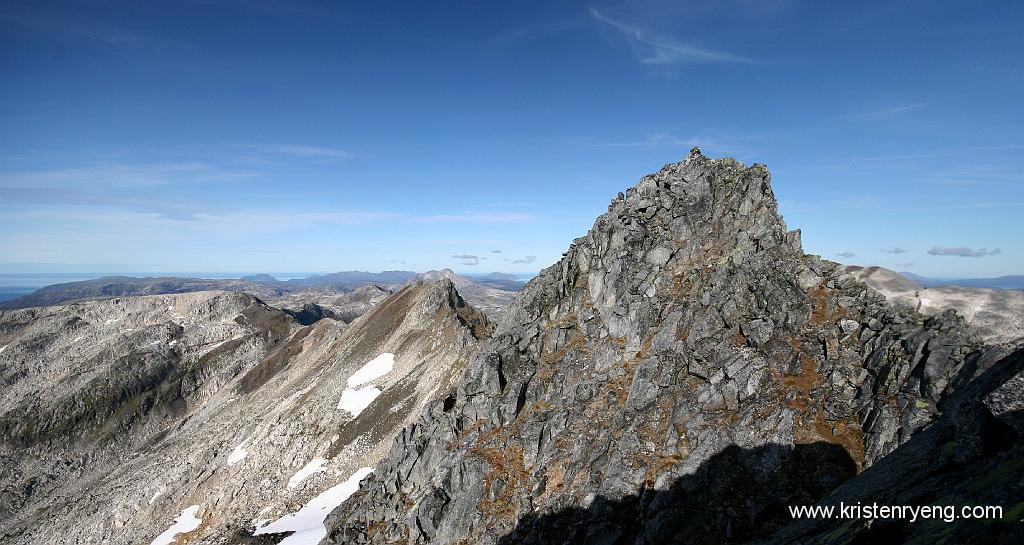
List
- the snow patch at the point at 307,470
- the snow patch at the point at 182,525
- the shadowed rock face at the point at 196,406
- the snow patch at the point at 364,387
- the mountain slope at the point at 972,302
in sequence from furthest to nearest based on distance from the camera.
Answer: the snow patch at the point at 364,387 → the shadowed rock face at the point at 196,406 → the snow patch at the point at 307,470 → the snow patch at the point at 182,525 → the mountain slope at the point at 972,302

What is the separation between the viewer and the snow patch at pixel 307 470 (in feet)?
221

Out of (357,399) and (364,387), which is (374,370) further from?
(357,399)

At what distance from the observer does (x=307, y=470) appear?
68.9 meters

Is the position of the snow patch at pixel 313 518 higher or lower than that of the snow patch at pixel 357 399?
lower

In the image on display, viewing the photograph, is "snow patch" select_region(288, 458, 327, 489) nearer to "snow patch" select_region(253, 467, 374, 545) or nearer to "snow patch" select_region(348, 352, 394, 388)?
"snow patch" select_region(253, 467, 374, 545)

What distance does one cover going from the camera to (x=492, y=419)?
43.7 m

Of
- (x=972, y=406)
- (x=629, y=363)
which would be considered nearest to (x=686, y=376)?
(x=629, y=363)

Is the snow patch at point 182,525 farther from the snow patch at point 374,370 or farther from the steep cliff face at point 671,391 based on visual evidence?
the steep cliff face at point 671,391

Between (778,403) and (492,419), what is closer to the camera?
(778,403)

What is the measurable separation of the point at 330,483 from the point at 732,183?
62.1m

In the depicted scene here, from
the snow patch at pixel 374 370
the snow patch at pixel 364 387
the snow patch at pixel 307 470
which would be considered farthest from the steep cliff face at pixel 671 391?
the snow patch at pixel 374 370

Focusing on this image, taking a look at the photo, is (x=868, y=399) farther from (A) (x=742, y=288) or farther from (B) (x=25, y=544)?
(B) (x=25, y=544)

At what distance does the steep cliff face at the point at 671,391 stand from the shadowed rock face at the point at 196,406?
19.3m

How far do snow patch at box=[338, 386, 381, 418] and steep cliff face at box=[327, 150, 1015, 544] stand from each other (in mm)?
27822
